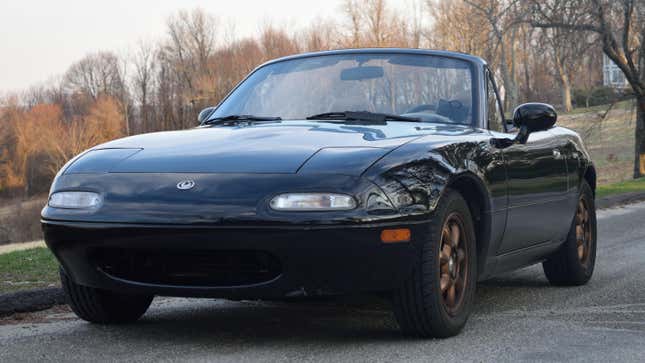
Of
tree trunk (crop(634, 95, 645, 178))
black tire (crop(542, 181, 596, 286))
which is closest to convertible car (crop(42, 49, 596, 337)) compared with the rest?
black tire (crop(542, 181, 596, 286))

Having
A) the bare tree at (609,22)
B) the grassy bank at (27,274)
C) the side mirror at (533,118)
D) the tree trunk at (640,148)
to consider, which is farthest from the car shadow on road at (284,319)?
the tree trunk at (640,148)

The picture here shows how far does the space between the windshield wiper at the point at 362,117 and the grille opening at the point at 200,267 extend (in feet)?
4.38

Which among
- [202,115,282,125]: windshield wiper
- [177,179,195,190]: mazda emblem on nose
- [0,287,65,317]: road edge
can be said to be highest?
[202,115,282,125]: windshield wiper

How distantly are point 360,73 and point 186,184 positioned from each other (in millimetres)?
1762

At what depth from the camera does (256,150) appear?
14.8 feet

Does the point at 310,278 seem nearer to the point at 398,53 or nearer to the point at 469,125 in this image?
the point at 469,125

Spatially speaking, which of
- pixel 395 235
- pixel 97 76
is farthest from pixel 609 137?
pixel 97 76

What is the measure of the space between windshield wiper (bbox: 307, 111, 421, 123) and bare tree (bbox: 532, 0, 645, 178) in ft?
67.5

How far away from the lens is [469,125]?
5582 millimetres

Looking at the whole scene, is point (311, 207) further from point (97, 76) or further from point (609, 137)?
point (97, 76)

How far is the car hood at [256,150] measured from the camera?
4285 mm

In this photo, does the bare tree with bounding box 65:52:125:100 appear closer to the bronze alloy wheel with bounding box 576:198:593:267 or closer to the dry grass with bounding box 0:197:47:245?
the dry grass with bounding box 0:197:47:245

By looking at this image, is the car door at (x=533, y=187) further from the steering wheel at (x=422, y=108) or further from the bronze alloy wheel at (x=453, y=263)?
the bronze alloy wheel at (x=453, y=263)

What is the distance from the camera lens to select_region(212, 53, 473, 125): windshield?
18.1ft
